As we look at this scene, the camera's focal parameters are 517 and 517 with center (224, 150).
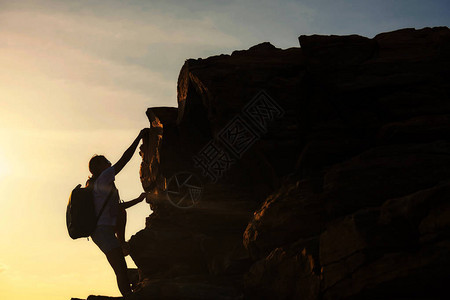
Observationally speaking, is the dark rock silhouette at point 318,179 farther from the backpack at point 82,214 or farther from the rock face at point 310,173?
the backpack at point 82,214

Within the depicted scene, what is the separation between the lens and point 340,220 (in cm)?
1650

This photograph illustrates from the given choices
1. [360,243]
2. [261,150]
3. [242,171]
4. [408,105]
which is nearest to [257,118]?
[261,150]

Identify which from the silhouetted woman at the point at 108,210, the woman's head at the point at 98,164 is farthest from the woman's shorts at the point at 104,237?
the woman's head at the point at 98,164

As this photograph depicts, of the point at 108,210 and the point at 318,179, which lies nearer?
the point at 108,210

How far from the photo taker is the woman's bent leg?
1852 centimetres

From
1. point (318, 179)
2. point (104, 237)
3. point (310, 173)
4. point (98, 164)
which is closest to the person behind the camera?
point (104, 237)

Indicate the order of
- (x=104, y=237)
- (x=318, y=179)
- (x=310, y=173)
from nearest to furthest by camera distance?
(x=104, y=237), (x=318, y=179), (x=310, y=173)

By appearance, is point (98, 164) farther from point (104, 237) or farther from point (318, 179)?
point (318, 179)

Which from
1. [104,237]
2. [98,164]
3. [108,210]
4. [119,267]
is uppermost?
[98,164]

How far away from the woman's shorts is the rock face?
2.00m

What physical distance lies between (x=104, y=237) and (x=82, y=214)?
111 cm

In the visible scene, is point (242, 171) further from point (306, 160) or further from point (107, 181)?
point (107, 181)

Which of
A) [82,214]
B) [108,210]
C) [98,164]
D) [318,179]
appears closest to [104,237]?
[108,210]

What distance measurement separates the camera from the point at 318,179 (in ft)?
60.1
